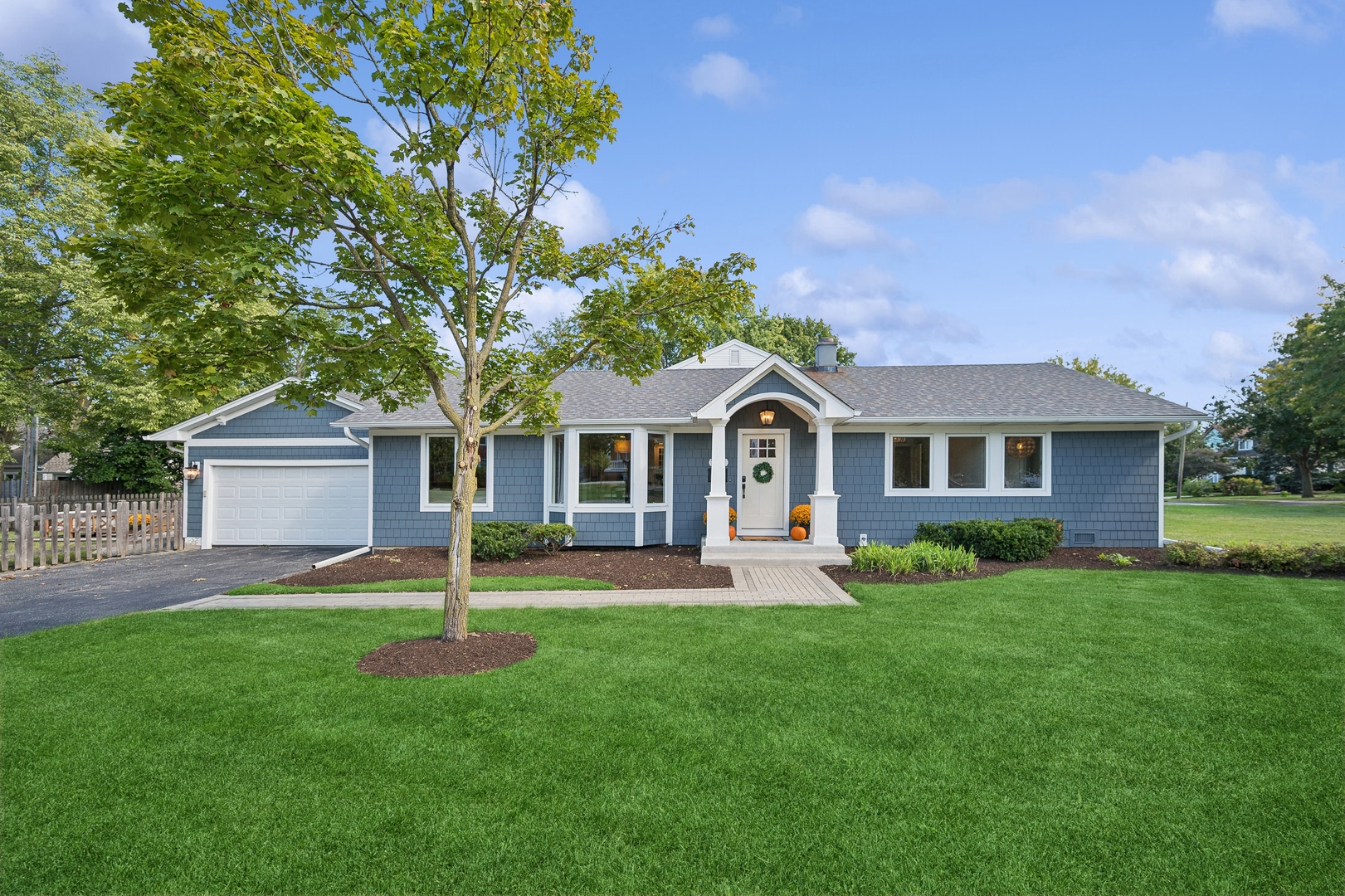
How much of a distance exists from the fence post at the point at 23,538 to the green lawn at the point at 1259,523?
2343 cm

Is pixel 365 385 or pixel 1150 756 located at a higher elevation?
pixel 365 385

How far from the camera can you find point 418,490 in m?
13.5

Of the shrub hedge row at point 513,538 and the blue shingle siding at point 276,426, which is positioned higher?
the blue shingle siding at point 276,426

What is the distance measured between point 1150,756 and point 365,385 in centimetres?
711

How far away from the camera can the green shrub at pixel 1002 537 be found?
11.3 meters

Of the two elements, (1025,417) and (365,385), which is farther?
(1025,417)

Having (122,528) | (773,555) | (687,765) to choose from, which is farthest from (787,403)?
(122,528)

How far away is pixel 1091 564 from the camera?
1098cm

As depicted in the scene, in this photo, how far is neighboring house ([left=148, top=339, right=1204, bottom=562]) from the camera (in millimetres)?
12297

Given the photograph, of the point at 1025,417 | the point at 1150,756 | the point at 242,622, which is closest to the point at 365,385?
the point at 242,622

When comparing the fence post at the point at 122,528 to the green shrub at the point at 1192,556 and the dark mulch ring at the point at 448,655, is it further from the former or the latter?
the green shrub at the point at 1192,556

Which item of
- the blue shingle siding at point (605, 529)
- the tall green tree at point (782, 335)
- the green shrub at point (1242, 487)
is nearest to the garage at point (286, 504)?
the blue shingle siding at point (605, 529)

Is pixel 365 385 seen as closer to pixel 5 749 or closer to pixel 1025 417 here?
pixel 5 749

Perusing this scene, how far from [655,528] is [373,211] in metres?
9.13
